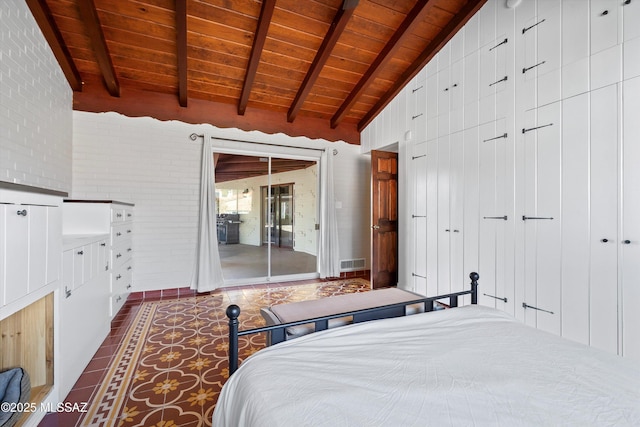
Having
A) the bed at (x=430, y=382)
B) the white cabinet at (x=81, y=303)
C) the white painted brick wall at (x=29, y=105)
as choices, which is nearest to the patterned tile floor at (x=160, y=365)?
the white cabinet at (x=81, y=303)

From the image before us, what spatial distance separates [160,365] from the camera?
2.09m

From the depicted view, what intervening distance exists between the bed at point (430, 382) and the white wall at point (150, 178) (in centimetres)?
337

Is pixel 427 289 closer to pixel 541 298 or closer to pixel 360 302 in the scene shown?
pixel 541 298

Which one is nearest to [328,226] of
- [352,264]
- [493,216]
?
[352,264]

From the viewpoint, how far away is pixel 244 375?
37.4 inches

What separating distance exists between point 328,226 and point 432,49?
2.94 meters

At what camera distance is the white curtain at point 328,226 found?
4754mm

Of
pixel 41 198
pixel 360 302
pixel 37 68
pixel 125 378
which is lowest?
pixel 125 378

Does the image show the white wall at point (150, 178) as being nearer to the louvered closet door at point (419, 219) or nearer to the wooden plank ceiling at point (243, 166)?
the wooden plank ceiling at point (243, 166)

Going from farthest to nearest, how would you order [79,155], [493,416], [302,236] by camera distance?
[302,236] < [79,155] < [493,416]

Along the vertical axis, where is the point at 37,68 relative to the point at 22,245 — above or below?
above

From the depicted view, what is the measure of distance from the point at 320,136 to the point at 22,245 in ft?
13.4

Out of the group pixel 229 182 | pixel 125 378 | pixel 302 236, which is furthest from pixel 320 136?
pixel 125 378

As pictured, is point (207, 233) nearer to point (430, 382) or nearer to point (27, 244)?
point (27, 244)
